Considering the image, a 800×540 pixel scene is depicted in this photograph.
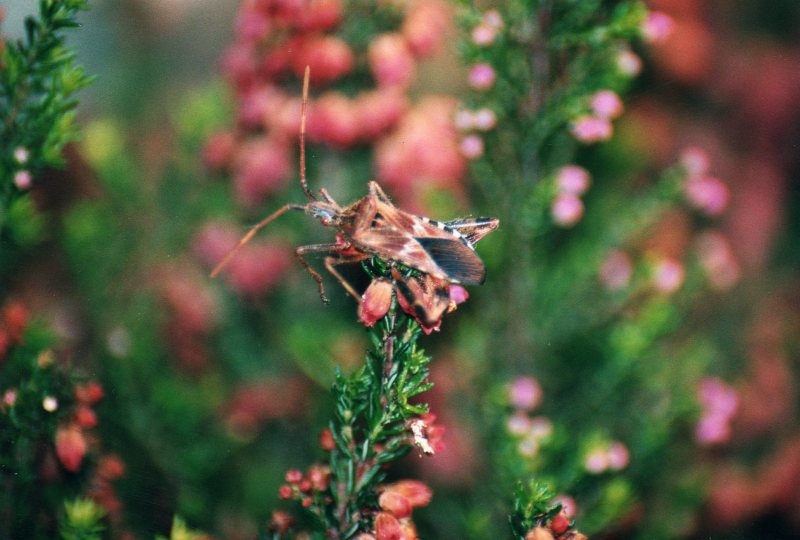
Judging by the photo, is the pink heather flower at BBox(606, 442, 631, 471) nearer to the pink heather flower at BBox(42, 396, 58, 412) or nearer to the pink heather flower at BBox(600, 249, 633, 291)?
the pink heather flower at BBox(600, 249, 633, 291)

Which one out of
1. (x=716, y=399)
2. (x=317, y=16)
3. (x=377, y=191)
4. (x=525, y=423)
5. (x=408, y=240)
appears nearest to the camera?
(x=408, y=240)

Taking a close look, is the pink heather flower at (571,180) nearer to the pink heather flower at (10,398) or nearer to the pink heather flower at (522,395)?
the pink heather flower at (522,395)

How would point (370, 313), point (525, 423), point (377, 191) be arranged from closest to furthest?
point (370, 313), point (377, 191), point (525, 423)

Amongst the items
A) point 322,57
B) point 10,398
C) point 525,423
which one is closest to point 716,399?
point 525,423

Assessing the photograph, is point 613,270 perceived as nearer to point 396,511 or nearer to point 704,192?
point 704,192

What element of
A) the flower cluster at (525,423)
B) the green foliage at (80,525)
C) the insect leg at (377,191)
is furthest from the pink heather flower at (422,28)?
the green foliage at (80,525)

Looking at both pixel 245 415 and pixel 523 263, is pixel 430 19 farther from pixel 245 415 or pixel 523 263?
pixel 245 415

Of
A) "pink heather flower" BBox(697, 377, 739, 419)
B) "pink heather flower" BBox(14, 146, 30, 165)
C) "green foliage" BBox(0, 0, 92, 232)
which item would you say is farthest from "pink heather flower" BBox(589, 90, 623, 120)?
"pink heather flower" BBox(14, 146, 30, 165)
